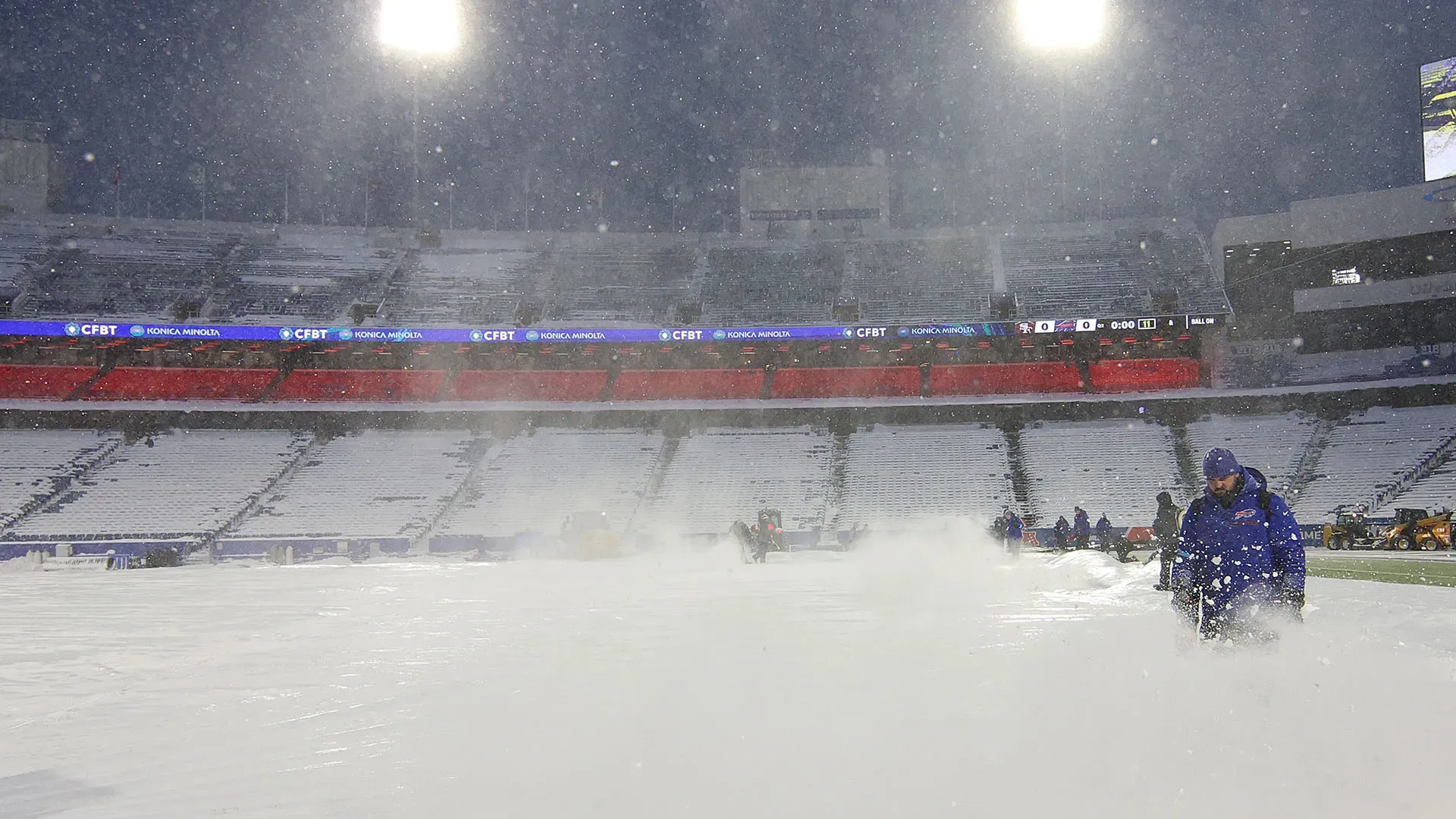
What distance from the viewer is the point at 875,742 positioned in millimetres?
4676

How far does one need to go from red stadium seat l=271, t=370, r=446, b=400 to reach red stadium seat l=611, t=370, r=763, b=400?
8738 mm

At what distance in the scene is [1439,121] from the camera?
3350cm

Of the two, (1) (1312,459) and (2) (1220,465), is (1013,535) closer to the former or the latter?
(1) (1312,459)

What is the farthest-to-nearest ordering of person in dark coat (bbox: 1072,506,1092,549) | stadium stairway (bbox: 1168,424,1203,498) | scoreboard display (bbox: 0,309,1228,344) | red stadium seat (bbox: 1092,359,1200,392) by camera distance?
red stadium seat (bbox: 1092,359,1200,392) → scoreboard display (bbox: 0,309,1228,344) → stadium stairway (bbox: 1168,424,1203,498) → person in dark coat (bbox: 1072,506,1092,549)

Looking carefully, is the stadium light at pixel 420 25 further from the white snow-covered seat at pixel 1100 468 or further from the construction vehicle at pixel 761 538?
the white snow-covered seat at pixel 1100 468

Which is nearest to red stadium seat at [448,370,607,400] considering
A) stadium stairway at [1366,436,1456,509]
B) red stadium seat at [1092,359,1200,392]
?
red stadium seat at [1092,359,1200,392]

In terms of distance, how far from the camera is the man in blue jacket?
5922 millimetres

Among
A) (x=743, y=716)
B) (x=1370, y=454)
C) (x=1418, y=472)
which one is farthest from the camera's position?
(x=1370, y=454)

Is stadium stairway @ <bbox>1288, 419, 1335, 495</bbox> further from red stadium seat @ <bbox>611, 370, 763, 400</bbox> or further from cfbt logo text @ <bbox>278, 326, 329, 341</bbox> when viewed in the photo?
cfbt logo text @ <bbox>278, 326, 329, 341</bbox>

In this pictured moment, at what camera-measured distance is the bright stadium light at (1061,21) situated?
3941 centimetres

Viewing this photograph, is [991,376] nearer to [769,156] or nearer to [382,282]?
[769,156]

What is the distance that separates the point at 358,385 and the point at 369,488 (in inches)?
327

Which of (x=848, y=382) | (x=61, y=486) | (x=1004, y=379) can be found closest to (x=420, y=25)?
(x=61, y=486)

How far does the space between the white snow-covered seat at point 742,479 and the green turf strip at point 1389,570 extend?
1888 cm
